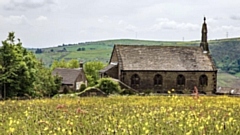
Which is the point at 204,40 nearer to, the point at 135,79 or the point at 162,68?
the point at 162,68

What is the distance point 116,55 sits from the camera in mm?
69188

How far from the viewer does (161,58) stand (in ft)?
226

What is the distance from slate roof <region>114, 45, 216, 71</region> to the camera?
6744 cm

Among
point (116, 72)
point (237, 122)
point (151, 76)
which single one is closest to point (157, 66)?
point (151, 76)

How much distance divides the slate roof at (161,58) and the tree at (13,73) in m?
19.6

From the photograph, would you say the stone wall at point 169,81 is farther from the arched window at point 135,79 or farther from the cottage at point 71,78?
the cottage at point 71,78

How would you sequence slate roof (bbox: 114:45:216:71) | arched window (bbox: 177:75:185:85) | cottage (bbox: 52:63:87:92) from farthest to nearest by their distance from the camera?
1. cottage (bbox: 52:63:87:92)
2. arched window (bbox: 177:75:185:85)
3. slate roof (bbox: 114:45:216:71)

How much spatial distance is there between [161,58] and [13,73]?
28010mm

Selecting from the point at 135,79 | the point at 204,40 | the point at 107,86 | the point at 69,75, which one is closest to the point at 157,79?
the point at 135,79

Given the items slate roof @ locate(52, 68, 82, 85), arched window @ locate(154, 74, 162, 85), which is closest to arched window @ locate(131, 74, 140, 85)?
arched window @ locate(154, 74, 162, 85)

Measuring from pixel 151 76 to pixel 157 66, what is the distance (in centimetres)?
183

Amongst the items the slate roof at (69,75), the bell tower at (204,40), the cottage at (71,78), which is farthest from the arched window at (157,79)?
the slate roof at (69,75)

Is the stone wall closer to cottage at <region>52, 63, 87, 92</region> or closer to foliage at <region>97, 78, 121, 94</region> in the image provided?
foliage at <region>97, 78, 121, 94</region>

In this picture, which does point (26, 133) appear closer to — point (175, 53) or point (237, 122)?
point (237, 122)
